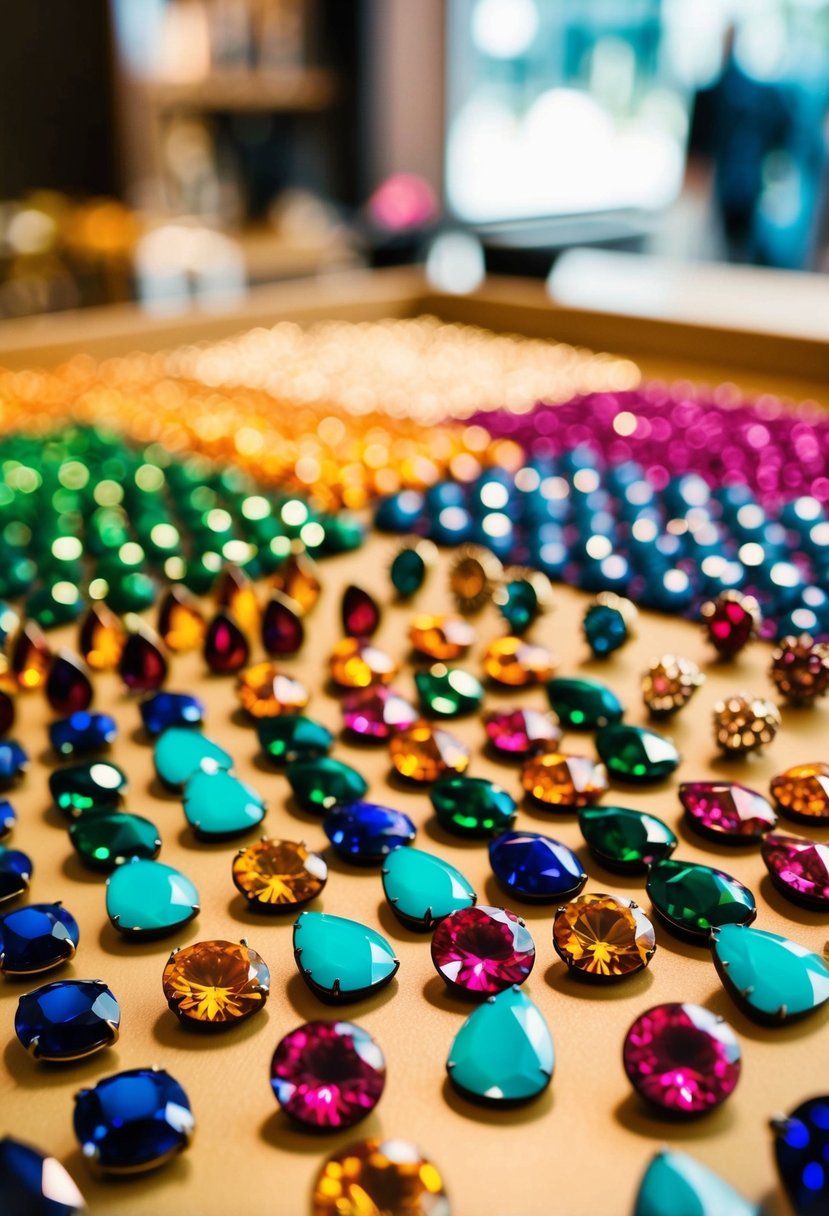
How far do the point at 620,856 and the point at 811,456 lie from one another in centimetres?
62

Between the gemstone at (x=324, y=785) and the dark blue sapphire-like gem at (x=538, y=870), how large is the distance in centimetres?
9

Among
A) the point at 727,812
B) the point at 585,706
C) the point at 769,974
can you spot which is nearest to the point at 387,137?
the point at 585,706

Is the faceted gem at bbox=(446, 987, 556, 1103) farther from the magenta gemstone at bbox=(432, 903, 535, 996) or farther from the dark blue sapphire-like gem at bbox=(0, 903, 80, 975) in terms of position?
the dark blue sapphire-like gem at bbox=(0, 903, 80, 975)

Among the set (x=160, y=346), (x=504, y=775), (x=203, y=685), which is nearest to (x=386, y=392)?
(x=160, y=346)

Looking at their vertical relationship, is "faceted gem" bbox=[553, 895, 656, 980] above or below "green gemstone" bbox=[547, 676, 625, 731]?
above

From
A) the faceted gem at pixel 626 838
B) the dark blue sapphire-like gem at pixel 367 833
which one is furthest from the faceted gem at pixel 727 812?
the dark blue sapphire-like gem at pixel 367 833

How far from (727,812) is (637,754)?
0.19ft

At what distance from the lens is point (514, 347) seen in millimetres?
1477

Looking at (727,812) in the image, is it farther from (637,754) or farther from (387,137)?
(387,137)

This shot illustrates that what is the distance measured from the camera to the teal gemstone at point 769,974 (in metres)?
0.37

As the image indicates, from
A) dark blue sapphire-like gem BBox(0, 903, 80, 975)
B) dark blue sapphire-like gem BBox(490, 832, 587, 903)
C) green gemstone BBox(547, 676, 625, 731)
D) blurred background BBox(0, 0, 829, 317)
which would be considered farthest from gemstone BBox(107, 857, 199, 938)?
blurred background BBox(0, 0, 829, 317)

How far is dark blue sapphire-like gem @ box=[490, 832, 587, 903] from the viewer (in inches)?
17.1

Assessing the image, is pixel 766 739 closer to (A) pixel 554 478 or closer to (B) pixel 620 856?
(B) pixel 620 856

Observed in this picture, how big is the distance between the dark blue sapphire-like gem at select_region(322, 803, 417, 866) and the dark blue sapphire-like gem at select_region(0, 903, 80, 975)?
11 cm
